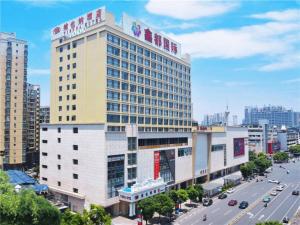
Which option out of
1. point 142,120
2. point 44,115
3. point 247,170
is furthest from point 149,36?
point 44,115

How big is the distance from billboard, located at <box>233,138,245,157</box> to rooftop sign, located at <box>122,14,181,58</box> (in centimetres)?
2612

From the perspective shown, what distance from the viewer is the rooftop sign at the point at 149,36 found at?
40.9 metres

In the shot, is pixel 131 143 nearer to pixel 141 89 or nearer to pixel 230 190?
pixel 141 89

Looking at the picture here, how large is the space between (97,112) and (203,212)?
18.8m

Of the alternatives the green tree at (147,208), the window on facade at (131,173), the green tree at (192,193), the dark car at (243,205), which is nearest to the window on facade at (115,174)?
the window on facade at (131,173)

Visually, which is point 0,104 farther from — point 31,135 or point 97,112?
point 97,112

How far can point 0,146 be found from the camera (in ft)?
198

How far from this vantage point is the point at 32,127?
70375 mm

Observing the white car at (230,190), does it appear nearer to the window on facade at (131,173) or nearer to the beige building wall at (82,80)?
A: the window on facade at (131,173)

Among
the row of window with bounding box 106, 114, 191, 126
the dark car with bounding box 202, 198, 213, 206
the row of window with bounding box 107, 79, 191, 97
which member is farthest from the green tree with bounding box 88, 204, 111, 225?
the dark car with bounding box 202, 198, 213, 206

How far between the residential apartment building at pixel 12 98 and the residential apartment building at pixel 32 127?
430cm

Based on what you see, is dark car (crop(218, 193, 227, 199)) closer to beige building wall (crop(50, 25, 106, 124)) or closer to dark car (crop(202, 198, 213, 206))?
dark car (crop(202, 198, 213, 206))

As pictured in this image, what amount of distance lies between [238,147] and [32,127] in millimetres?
49521

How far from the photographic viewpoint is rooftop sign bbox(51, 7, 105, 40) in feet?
126
